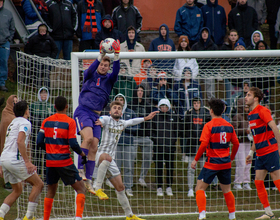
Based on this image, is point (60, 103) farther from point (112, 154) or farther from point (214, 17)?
point (214, 17)

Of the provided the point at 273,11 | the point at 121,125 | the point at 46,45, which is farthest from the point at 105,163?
the point at 273,11

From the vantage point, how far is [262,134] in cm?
634

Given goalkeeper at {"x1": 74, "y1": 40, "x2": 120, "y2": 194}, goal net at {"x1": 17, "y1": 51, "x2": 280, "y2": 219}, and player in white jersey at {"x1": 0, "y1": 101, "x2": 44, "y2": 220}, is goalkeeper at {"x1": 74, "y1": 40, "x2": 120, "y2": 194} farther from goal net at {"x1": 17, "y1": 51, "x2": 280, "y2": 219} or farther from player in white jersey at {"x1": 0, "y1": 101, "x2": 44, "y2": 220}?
goal net at {"x1": 17, "y1": 51, "x2": 280, "y2": 219}

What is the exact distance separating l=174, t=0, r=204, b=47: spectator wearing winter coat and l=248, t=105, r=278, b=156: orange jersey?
5.44 metres

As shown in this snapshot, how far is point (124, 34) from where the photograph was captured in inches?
437

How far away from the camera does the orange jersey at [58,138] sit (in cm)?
570

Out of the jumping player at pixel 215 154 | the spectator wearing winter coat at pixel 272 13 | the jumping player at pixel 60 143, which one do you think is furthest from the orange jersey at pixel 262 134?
the spectator wearing winter coat at pixel 272 13

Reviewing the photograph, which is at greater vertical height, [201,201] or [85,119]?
[85,119]

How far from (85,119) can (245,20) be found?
7514 mm

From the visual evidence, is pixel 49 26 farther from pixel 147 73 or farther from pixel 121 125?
pixel 121 125

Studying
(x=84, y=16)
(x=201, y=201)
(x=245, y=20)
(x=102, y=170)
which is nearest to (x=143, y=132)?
(x=102, y=170)

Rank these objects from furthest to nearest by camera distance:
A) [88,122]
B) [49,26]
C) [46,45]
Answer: [49,26], [46,45], [88,122]

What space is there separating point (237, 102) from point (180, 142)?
1719 millimetres

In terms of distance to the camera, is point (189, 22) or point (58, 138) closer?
point (58, 138)
